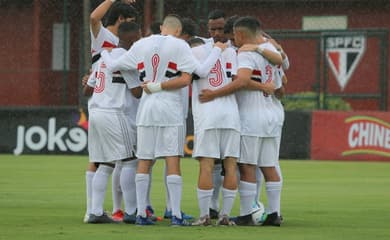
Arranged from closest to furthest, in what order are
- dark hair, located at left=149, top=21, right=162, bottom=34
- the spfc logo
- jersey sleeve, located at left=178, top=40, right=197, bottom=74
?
1. jersey sleeve, located at left=178, top=40, right=197, bottom=74
2. dark hair, located at left=149, top=21, right=162, bottom=34
3. the spfc logo

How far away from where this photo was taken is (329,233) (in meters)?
10.9

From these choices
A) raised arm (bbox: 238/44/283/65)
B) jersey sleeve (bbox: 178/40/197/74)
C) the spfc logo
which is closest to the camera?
jersey sleeve (bbox: 178/40/197/74)

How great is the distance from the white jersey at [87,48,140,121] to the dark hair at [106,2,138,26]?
370mm

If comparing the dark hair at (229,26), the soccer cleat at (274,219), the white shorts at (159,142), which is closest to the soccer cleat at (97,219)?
the white shorts at (159,142)

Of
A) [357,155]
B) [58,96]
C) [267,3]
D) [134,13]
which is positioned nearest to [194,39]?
[134,13]

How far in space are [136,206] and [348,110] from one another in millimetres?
13359

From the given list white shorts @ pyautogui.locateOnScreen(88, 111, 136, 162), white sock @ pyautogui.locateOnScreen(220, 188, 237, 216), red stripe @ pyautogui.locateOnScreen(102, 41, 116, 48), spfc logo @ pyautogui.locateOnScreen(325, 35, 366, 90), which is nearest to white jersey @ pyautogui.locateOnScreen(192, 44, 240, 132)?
white sock @ pyautogui.locateOnScreen(220, 188, 237, 216)

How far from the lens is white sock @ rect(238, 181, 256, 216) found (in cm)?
1172

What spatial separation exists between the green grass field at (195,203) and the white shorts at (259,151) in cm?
68

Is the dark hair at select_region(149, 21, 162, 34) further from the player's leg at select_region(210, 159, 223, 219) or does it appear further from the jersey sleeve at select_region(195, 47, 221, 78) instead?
the player's leg at select_region(210, 159, 223, 219)

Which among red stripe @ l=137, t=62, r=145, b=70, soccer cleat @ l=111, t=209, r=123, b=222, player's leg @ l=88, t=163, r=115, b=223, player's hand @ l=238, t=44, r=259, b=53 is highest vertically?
player's hand @ l=238, t=44, r=259, b=53

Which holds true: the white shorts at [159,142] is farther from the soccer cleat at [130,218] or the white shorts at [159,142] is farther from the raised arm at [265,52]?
the raised arm at [265,52]

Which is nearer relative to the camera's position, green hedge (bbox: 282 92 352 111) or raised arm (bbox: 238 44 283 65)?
raised arm (bbox: 238 44 283 65)

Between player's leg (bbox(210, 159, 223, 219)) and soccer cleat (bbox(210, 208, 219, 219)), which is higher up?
player's leg (bbox(210, 159, 223, 219))
